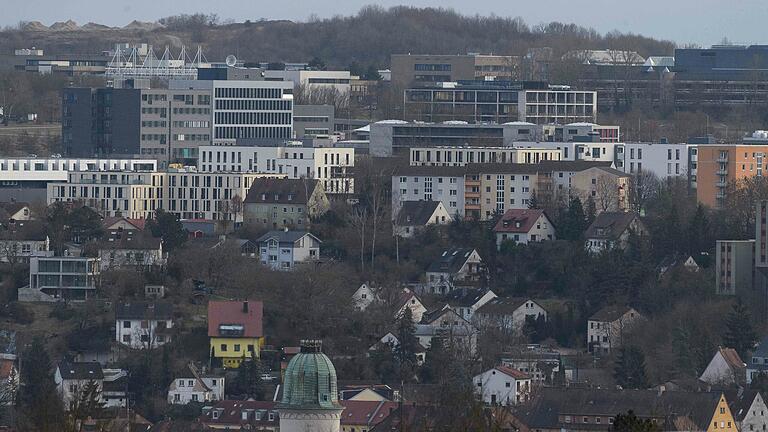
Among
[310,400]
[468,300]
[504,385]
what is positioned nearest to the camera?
[310,400]

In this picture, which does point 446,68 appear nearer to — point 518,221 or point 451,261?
point 518,221

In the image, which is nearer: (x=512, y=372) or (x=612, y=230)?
(x=512, y=372)

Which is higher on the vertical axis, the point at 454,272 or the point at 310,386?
the point at 310,386

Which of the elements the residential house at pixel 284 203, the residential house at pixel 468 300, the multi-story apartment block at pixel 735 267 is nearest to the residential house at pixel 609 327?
the multi-story apartment block at pixel 735 267

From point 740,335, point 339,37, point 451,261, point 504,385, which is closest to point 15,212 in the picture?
point 451,261

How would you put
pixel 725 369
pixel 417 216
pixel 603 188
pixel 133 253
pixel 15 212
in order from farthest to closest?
pixel 15 212 → pixel 603 188 → pixel 417 216 → pixel 133 253 → pixel 725 369

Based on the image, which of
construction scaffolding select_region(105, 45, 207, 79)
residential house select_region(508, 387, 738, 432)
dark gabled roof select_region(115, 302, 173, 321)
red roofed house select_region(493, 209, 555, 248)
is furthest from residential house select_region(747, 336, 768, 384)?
construction scaffolding select_region(105, 45, 207, 79)

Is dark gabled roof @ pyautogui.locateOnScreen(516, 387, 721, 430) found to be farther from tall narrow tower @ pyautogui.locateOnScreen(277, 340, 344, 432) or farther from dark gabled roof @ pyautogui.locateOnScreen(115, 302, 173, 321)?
dark gabled roof @ pyautogui.locateOnScreen(115, 302, 173, 321)
